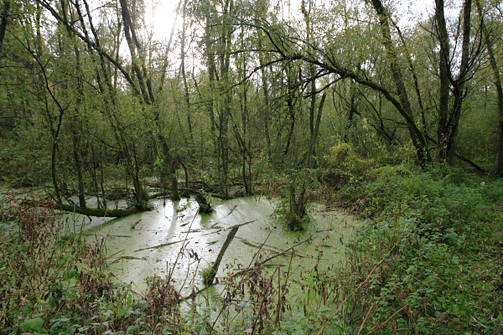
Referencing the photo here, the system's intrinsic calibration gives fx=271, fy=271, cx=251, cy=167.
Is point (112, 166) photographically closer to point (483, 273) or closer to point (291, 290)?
point (291, 290)

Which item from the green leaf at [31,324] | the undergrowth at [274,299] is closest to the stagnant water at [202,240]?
the undergrowth at [274,299]

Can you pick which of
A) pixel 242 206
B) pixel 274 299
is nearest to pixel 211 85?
pixel 242 206

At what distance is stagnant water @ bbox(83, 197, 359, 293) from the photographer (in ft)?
9.89

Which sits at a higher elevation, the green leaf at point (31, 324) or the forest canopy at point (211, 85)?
the forest canopy at point (211, 85)

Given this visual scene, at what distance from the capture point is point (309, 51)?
164 inches

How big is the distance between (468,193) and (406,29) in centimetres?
499

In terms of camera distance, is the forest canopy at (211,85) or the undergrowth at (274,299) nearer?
the undergrowth at (274,299)

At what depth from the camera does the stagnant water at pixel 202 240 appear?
301 centimetres

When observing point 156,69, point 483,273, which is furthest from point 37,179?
point 483,273

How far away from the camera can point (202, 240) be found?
13.0ft

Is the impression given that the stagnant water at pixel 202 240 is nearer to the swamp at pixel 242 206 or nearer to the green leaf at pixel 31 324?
the swamp at pixel 242 206

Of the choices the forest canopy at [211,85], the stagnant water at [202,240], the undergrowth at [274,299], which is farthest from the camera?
the forest canopy at [211,85]

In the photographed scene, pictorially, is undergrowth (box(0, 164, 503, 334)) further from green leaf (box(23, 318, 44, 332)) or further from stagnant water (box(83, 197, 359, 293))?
stagnant water (box(83, 197, 359, 293))

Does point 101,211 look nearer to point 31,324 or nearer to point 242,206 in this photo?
point 242,206
